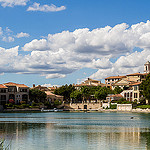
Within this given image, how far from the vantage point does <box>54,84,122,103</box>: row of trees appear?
16912 cm

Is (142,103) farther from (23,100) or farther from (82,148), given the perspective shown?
(82,148)

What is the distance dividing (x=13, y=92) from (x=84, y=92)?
121 feet

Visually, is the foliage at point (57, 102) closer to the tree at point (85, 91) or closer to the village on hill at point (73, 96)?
the village on hill at point (73, 96)

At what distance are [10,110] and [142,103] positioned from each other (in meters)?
57.3

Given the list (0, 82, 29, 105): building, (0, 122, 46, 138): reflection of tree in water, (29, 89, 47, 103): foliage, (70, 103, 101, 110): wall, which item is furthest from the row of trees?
(0, 122, 46, 138): reflection of tree in water

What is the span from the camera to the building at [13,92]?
159m

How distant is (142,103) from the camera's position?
139750 millimetres

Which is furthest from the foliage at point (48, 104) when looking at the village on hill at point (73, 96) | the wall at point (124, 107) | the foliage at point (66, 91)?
the wall at point (124, 107)

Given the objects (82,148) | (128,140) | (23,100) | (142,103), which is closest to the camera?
(82,148)

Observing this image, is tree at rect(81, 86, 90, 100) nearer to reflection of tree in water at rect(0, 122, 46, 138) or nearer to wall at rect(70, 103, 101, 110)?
wall at rect(70, 103, 101, 110)

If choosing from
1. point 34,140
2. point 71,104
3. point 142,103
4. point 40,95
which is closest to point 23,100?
point 40,95

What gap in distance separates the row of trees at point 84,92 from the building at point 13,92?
86.4 ft

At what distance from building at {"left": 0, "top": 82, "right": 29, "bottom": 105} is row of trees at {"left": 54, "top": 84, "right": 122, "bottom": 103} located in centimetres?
2633

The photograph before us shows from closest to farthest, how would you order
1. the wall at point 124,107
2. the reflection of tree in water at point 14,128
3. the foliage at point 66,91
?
the reflection of tree in water at point 14,128
the wall at point 124,107
the foliage at point 66,91
